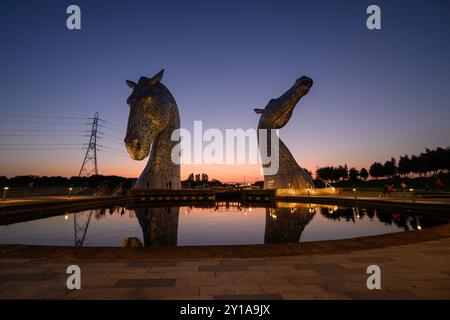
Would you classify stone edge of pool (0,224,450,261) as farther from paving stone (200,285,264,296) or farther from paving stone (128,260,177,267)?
paving stone (200,285,264,296)

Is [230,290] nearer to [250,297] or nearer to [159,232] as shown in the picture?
[250,297]

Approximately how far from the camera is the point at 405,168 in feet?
275

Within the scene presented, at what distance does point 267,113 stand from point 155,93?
937 cm

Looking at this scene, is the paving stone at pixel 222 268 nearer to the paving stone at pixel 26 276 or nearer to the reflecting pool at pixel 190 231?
the paving stone at pixel 26 276

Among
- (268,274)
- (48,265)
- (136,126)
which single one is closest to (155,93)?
(136,126)

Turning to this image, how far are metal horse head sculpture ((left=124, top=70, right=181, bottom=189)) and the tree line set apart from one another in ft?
221

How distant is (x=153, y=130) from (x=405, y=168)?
279ft

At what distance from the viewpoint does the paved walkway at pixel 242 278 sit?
11.4ft

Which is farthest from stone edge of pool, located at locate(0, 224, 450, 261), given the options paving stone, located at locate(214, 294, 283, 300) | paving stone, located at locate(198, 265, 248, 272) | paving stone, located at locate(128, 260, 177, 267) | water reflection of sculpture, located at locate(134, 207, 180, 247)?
water reflection of sculpture, located at locate(134, 207, 180, 247)

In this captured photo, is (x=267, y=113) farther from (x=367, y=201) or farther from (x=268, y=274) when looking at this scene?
(x=268, y=274)

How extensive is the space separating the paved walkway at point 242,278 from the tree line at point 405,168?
75026 millimetres

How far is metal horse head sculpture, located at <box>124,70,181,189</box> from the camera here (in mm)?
18531

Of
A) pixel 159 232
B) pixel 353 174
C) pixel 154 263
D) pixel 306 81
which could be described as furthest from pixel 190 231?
pixel 353 174
